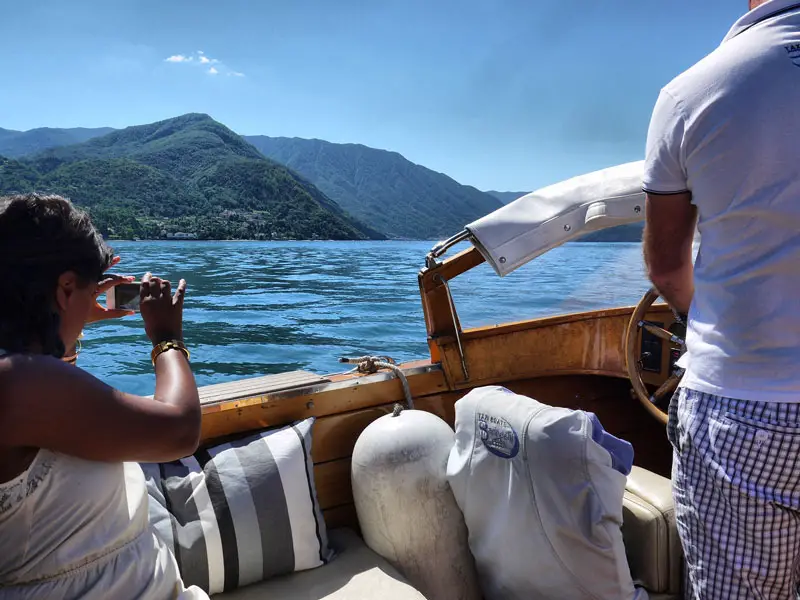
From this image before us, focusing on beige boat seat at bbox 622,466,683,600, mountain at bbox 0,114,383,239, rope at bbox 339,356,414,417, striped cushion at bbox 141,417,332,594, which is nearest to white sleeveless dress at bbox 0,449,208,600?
striped cushion at bbox 141,417,332,594

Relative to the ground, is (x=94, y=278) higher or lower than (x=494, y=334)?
higher

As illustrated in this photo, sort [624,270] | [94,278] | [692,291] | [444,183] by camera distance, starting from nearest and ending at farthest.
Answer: [94,278] → [692,291] → [624,270] → [444,183]

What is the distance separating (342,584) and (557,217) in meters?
1.57

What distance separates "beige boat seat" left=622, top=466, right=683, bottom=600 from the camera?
1.83m

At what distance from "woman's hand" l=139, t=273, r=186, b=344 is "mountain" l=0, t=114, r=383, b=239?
Answer: 50991 millimetres

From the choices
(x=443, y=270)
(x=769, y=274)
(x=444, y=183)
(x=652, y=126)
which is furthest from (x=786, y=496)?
(x=444, y=183)

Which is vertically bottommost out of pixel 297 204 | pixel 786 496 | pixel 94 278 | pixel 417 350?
pixel 417 350

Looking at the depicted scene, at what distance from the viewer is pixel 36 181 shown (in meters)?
71.6

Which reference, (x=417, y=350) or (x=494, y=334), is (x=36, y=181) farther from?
(x=494, y=334)

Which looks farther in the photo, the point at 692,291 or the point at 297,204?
the point at 297,204

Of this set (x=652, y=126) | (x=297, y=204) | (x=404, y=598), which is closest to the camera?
(x=652, y=126)

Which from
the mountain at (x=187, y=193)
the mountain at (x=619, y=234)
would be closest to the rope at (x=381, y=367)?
the mountain at (x=619, y=234)

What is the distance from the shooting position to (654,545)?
184 cm

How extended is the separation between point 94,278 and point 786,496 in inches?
52.0
